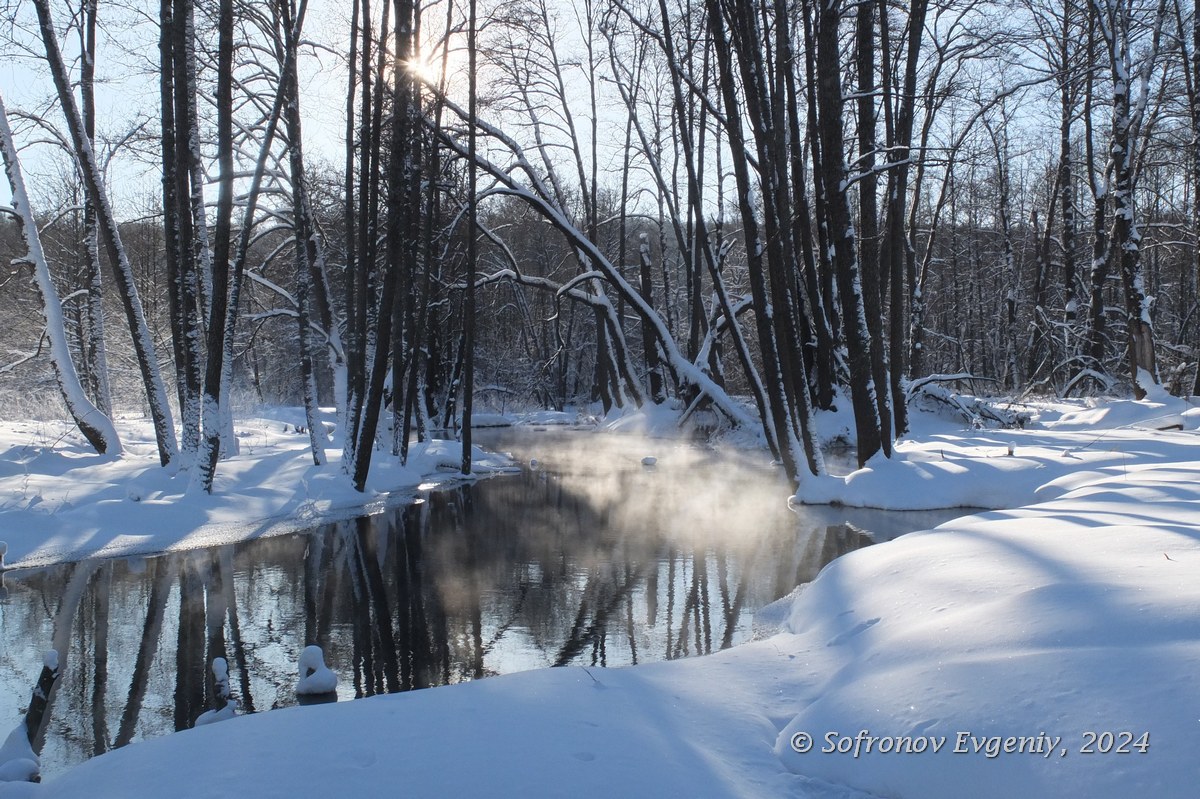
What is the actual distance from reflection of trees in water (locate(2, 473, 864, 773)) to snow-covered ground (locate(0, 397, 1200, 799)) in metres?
1.38

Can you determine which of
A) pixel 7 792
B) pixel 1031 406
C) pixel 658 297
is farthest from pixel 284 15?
pixel 658 297

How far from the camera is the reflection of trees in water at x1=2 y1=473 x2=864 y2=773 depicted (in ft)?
18.0

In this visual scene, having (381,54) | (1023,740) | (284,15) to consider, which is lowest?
(1023,740)

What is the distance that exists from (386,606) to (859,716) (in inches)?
195

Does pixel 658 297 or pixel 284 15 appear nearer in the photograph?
pixel 284 15

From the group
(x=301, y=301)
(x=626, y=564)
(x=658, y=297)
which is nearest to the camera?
(x=626, y=564)

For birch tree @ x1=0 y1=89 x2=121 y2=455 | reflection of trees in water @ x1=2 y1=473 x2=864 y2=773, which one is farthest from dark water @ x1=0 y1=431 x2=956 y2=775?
birch tree @ x1=0 y1=89 x2=121 y2=455

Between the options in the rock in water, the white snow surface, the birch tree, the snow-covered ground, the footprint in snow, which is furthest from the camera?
the birch tree

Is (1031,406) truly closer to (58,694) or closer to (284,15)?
(284,15)

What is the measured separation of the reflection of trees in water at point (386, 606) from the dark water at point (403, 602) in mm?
23

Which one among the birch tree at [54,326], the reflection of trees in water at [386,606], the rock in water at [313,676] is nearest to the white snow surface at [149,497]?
the birch tree at [54,326]

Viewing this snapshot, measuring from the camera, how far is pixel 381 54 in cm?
1313

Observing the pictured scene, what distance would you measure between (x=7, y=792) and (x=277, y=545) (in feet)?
23.2

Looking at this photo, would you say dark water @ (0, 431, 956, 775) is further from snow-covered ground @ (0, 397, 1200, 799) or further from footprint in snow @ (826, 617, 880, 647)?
snow-covered ground @ (0, 397, 1200, 799)
